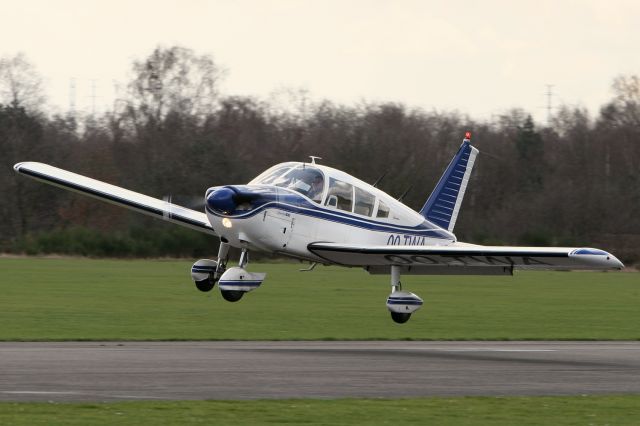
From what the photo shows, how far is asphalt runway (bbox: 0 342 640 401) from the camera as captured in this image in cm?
1400

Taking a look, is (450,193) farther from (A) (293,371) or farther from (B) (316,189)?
(A) (293,371)

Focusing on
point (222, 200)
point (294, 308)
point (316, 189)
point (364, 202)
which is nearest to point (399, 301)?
point (364, 202)

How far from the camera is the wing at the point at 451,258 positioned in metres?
21.2

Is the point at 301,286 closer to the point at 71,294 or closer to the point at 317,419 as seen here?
the point at 71,294

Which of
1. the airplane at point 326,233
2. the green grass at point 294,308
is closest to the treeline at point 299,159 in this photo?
the green grass at point 294,308

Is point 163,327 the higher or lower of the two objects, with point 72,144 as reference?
lower

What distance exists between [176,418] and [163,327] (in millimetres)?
12873

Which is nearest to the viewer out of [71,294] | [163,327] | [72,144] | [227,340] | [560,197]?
[227,340]

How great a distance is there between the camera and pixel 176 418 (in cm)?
1195

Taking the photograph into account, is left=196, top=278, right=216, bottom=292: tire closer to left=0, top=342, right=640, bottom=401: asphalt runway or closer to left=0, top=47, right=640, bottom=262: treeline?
left=0, top=342, right=640, bottom=401: asphalt runway

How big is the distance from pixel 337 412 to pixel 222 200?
9.60 metres

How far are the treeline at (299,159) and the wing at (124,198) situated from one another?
33.3m

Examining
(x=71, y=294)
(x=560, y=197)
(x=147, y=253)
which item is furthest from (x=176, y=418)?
(x=560, y=197)

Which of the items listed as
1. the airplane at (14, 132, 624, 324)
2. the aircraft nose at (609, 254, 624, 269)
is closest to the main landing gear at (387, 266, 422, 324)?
the airplane at (14, 132, 624, 324)
